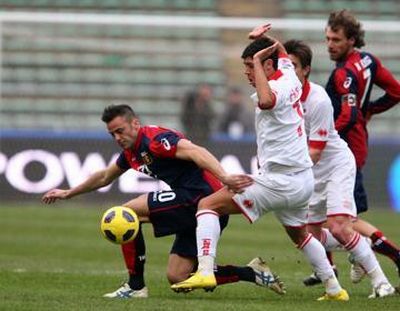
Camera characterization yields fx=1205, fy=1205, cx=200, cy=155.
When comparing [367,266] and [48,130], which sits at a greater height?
[367,266]

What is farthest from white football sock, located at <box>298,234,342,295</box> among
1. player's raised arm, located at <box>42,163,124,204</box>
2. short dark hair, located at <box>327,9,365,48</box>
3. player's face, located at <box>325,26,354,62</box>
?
short dark hair, located at <box>327,9,365,48</box>

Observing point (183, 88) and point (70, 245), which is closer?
point (70, 245)

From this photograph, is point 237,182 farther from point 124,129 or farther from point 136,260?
point 136,260

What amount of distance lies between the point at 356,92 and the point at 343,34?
1.75 ft

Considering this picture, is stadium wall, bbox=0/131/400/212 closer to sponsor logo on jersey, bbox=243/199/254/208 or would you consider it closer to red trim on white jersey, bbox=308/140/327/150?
red trim on white jersey, bbox=308/140/327/150

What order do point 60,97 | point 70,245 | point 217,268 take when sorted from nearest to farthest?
point 217,268 < point 70,245 < point 60,97

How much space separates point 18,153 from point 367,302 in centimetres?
1249

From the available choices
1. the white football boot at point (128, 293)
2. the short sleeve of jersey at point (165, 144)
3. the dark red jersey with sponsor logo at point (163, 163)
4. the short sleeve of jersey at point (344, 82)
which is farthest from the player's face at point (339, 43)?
the white football boot at point (128, 293)

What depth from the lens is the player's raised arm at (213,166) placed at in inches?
356

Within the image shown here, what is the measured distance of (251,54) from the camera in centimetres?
917

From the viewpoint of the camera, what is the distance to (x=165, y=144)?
9469 millimetres

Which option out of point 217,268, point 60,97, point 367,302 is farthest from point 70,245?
point 60,97

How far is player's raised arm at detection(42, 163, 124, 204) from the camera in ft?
33.1

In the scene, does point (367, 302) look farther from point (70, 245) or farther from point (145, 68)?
point (145, 68)
